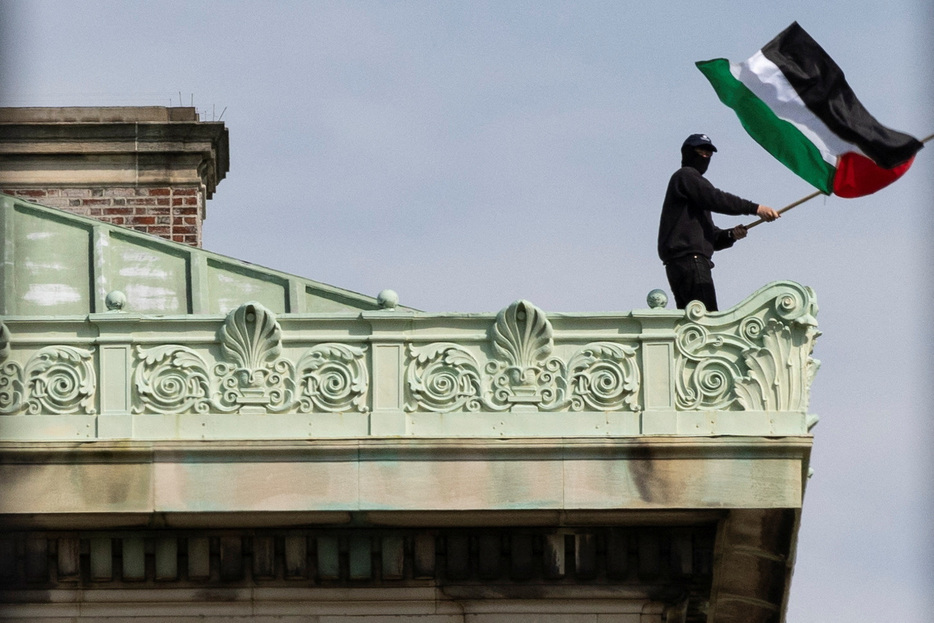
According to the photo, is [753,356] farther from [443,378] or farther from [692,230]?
[443,378]

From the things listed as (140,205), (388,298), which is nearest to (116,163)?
(140,205)

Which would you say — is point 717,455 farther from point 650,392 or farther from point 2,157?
point 2,157

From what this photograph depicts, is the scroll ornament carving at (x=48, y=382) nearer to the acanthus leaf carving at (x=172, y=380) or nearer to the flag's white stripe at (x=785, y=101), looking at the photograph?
the acanthus leaf carving at (x=172, y=380)

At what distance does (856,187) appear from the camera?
23.1m

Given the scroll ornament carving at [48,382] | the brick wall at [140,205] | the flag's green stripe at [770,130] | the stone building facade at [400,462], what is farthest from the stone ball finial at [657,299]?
the brick wall at [140,205]

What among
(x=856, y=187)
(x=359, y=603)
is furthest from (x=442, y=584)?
A: (x=856, y=187)

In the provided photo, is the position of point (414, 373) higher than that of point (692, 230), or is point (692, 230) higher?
point (692, 230)

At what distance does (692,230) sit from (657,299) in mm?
894

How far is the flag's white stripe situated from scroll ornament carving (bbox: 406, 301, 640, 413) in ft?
11.3

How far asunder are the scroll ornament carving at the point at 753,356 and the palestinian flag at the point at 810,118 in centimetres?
217

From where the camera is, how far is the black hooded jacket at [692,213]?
22.0m

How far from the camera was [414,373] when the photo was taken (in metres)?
21.1

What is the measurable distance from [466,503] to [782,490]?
8.67 feet

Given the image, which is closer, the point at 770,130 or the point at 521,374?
the point at 521,374
